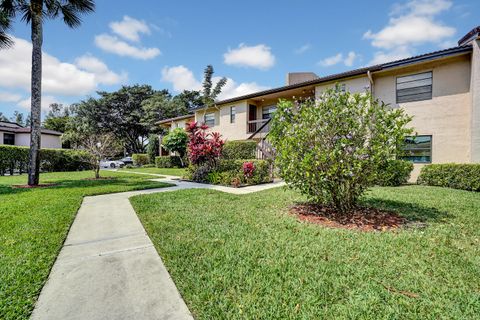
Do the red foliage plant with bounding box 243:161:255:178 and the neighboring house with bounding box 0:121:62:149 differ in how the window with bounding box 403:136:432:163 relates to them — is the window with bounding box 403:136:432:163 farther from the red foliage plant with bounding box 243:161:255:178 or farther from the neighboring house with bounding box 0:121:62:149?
the neighboring house with bounding box 0:121:62:149

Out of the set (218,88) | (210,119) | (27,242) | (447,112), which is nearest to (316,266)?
(27,242)

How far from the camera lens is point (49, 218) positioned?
4.99 meters

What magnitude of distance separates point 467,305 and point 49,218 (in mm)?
6857

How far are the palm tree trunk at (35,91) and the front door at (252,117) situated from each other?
12.7 m

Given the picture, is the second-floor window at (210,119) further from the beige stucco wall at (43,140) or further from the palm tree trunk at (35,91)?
the beige stucco wall at (43,140)

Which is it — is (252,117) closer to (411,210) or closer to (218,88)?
(218,88)

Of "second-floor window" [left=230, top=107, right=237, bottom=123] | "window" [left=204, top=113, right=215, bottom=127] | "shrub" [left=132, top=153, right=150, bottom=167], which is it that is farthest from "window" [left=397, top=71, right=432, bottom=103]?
"shrub" [left=132, top=153, right=150, bottom=167]

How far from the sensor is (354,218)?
497 centimetres

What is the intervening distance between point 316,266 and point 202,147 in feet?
29.5

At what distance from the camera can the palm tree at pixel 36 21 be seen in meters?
9.90

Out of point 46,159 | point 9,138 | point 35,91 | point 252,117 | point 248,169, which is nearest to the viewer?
point 35,91

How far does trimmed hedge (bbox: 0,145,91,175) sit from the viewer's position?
1608cm

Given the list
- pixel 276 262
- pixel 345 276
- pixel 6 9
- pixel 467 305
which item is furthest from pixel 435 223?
pixel 6 9

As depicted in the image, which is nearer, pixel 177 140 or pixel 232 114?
pixel 232 114
